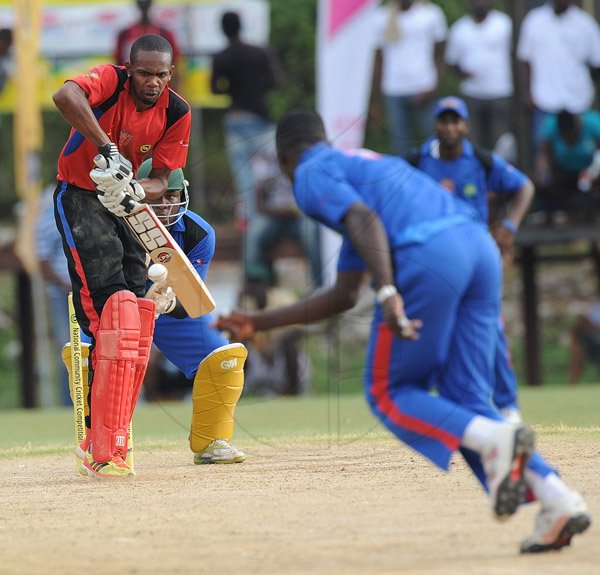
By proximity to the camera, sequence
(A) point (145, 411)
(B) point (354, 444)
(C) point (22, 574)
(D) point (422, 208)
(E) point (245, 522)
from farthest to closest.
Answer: (A) point (145, 411)
(B) point (354, 444)
(E) point (245, 522)
(D) point (422, 208)
(C) point (22, 574)

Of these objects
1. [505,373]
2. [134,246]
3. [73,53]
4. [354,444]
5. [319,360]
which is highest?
[73,53]

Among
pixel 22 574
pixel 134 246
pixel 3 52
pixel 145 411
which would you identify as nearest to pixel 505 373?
pixel 134 246

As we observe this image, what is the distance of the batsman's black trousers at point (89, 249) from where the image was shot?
298 inches

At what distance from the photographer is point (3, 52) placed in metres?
17.8

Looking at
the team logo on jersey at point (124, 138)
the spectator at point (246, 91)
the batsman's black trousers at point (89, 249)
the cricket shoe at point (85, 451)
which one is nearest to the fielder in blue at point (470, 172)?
the team logo on jersey at point (124, 138)

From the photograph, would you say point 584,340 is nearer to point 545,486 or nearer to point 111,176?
point 111,176

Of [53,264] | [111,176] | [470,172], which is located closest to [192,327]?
[111,176]

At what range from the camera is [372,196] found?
18.5 ft

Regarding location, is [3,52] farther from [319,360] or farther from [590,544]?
[590,544]

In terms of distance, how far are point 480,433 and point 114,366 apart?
2762 mm

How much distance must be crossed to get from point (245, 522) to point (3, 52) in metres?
12.8

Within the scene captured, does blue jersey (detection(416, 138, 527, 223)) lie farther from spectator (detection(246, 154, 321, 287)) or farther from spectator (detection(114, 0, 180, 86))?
spectator (detection(114, 0, 180, 86))

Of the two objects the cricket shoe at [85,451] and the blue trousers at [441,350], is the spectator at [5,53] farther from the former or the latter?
the blue trousers at [441,350]

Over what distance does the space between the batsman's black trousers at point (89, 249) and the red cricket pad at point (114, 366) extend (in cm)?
11
